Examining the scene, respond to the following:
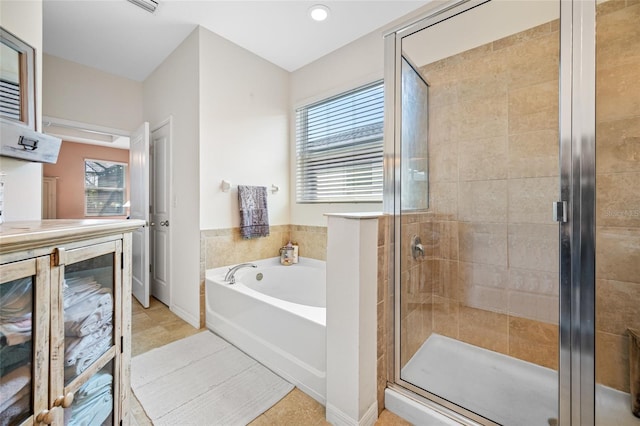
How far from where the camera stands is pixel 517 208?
1.60 metres

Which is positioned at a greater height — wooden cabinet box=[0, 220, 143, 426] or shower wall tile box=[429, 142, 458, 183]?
shower wall tile box=[429, 142, 458, 183]

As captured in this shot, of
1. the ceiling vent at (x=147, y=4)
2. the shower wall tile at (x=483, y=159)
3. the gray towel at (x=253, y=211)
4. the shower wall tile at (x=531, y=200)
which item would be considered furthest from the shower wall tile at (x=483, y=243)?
the ceiling vent at (x=147, y=4)

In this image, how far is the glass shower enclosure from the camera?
1037 mm

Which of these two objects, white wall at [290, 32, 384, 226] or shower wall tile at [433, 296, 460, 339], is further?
white wall at [290, 32, 384, 226]

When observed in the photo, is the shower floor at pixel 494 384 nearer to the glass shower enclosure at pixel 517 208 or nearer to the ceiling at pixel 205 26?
the glass shower enclosure at pixel 517 208

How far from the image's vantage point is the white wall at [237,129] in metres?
2.35

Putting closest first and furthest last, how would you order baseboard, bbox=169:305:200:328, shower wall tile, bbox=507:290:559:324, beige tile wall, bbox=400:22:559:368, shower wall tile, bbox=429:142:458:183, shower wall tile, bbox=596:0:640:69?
shower wall tile, bbox=596:0:640:69 < shower wall tile, bbox=507:290:559:324 < beige tile wall, bbox=400:22:559:368 < shower wall tile, bbox=429:142:458:183 < baseboard, bbox=169:305:200:328

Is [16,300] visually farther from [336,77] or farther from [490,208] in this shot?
[336,77]

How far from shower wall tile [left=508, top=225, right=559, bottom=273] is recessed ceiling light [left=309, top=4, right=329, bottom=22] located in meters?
2.12

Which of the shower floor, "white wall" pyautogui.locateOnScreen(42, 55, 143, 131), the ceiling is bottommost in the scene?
the shower floor


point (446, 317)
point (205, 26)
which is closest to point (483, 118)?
point (446, 317)

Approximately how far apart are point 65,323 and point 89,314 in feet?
0.34

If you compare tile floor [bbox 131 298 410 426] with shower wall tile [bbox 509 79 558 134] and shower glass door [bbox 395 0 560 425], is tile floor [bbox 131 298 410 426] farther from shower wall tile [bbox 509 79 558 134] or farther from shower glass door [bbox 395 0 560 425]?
shower wall tile [bbox 509 79 558 134]

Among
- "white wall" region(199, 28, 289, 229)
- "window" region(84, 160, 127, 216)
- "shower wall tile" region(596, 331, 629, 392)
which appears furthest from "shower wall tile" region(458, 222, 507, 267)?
"window" region(84, 160, 127, 216)
